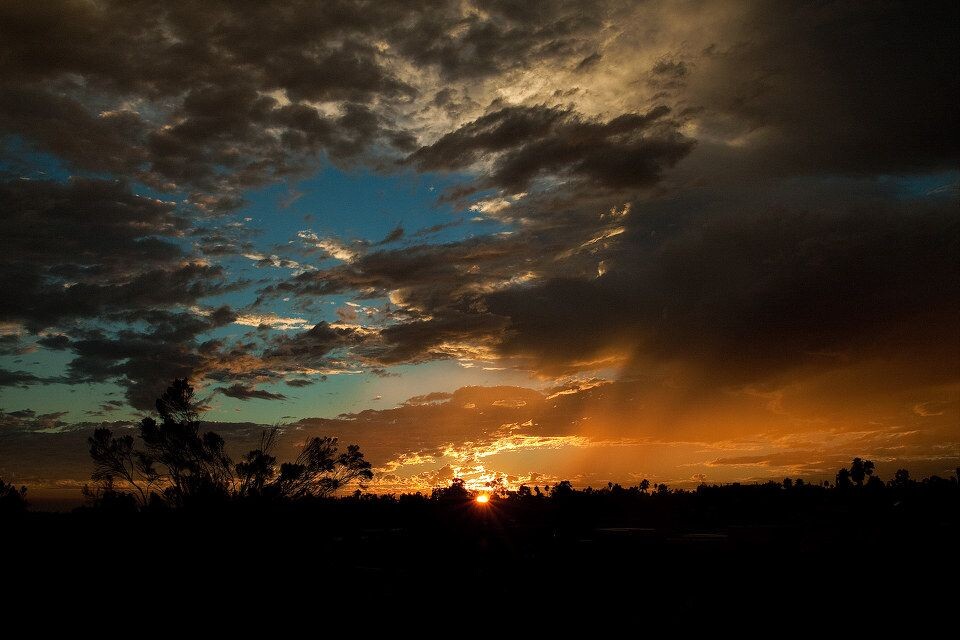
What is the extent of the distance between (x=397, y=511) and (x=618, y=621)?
89268 mm

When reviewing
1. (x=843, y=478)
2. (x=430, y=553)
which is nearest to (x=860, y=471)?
(x=843, y=478)

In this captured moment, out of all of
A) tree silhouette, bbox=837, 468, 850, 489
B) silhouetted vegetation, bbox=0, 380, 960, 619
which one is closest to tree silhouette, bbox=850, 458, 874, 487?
tree silhouette, bbox=837, 468, 850, 489

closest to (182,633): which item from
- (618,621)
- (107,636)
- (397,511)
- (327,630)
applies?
(107,636)

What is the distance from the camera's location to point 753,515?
94188 millimetres

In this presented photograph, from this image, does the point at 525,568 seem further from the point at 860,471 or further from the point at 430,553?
the point at 860,471

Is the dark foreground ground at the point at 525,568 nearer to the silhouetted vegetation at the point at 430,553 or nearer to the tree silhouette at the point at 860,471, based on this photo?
the silhouetted vegetation at the point at 430,553

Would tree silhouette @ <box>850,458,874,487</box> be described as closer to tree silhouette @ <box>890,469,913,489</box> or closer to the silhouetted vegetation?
tree silhouette @ <box>890,469,913,489</box>

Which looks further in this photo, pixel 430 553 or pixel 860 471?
pixel 860 471

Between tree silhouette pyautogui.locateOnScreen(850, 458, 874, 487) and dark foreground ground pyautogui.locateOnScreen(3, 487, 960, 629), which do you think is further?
tree silhouette pyautogui.locateOnScreen(850, 458, 874, 487)

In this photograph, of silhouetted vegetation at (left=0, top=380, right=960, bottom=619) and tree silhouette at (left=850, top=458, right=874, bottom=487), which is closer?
silhouetted vegetation at (left=0, top=380, right=960, bottom=619)

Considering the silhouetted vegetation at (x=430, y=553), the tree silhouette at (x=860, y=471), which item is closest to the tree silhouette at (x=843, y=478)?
the tree silhouette at (x=860, y=471)

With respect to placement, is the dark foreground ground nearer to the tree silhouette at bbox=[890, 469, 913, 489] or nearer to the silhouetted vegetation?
the silhouetted vegetation

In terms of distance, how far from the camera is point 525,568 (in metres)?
36.8

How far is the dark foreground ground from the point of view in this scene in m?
25.6
